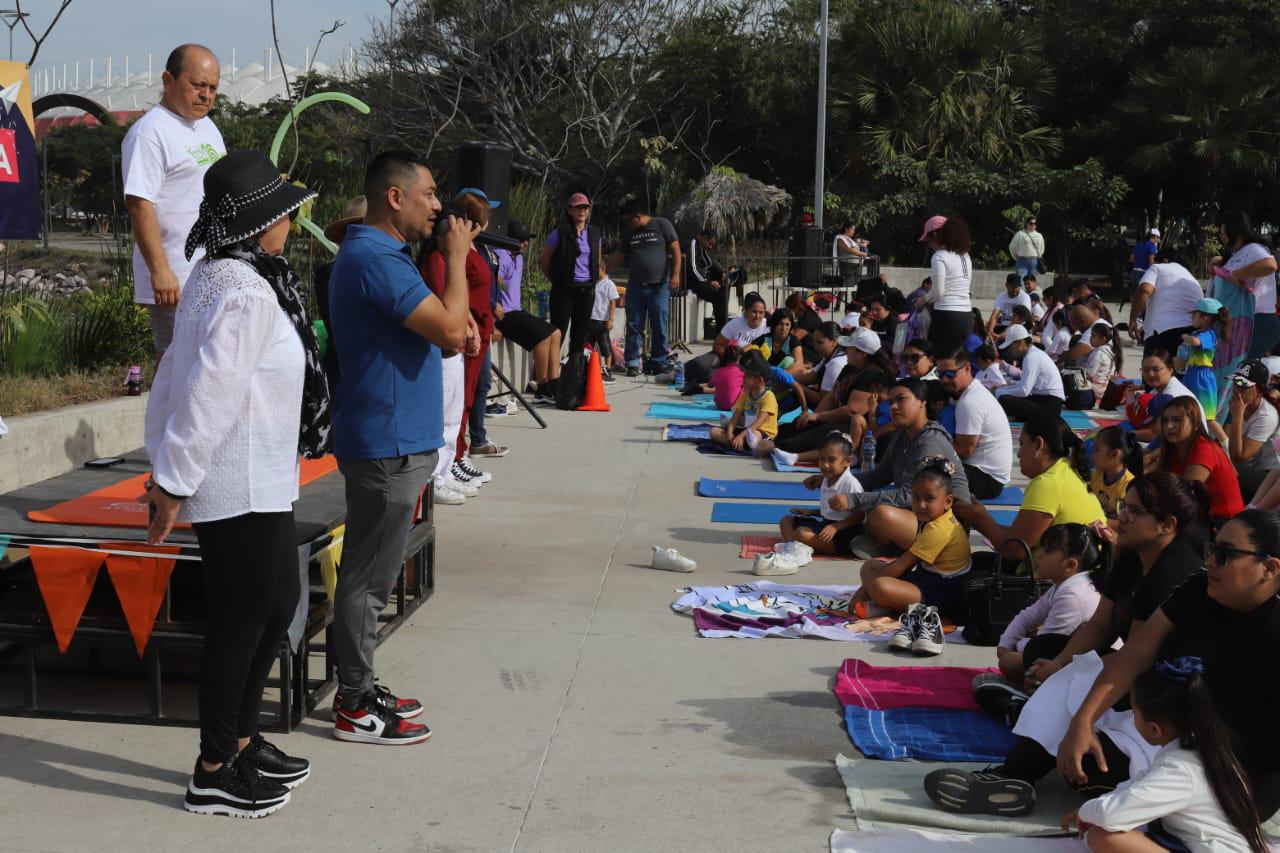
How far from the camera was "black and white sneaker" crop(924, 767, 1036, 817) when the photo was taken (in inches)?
153

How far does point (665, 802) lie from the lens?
13.0ft

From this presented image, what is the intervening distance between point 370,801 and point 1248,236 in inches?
330

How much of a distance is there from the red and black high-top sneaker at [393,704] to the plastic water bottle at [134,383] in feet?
12.0

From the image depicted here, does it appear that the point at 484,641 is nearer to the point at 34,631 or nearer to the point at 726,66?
the point at 34,631

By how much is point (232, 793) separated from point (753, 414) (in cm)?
725

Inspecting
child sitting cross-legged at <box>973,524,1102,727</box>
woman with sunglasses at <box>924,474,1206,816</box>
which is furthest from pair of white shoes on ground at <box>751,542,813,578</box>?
woman with sunglasses at <box>924,474,1206,816</box>

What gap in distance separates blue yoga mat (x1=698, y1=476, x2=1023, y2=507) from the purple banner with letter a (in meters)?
4.70

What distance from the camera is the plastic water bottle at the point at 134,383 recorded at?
7.47 meters

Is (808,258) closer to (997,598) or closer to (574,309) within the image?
(574,309)

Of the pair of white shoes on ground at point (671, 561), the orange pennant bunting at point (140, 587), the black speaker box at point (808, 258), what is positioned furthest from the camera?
the black speaker box at point (808, 258)

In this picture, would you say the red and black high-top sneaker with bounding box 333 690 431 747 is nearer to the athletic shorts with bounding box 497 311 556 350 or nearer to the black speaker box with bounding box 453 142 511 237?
the athletic shorts with bounding box 497 311 556 350

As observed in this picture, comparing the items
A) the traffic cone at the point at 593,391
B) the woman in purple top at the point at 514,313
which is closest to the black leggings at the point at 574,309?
the traffic cone at the point at 593,391

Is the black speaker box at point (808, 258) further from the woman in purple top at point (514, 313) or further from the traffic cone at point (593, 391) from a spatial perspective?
the woman in purple top at point (514, 313)

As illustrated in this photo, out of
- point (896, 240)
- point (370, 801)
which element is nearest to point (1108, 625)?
point (370, 801)
